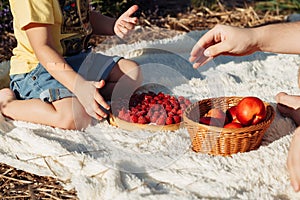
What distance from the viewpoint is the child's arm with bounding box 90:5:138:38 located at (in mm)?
2127

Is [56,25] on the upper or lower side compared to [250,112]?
upper

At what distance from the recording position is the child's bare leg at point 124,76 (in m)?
2.08

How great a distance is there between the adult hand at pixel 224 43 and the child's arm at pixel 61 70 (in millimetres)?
345

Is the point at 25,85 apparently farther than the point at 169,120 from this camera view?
Yes

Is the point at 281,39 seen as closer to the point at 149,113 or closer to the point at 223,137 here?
the point at 223,137

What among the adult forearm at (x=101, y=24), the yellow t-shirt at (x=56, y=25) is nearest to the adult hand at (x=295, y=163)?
the yellow t-shirt at (x=56, y=25)

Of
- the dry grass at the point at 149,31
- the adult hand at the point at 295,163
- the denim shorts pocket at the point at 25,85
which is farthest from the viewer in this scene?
the denim shorts pocket at the point at 25,85

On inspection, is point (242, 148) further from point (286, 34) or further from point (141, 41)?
point (141, 41)

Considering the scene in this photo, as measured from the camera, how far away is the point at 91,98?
1.76 meters

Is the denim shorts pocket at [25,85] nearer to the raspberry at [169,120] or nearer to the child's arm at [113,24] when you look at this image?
the child's arm at [113,24]

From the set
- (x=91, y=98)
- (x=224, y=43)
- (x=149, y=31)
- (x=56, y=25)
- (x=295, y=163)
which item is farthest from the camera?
(x=149, y=31)

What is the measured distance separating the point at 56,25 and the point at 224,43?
0.69 meters

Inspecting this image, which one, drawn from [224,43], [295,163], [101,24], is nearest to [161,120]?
[224,43]

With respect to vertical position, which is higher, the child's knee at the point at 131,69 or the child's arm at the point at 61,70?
the child's arm at the point at 61,70
